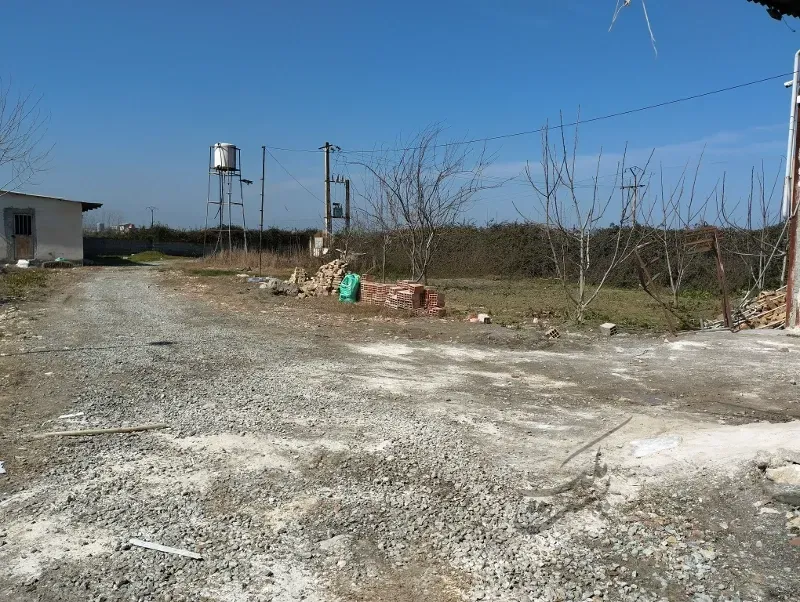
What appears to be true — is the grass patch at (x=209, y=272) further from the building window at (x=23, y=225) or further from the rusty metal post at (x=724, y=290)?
the rusty metal post at (x=724, y=290)

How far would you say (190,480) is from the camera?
4.48m

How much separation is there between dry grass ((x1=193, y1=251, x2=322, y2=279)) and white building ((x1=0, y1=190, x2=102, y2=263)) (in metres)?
5.54

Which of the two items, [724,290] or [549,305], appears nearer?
[724,290]

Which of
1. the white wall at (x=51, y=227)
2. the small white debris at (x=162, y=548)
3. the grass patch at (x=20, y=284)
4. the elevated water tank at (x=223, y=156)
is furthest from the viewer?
the elevated water tank at (x=223, y=156)

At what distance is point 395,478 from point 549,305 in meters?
13.1

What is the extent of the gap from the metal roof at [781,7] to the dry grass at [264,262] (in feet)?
81.4

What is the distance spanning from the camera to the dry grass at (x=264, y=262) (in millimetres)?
27938

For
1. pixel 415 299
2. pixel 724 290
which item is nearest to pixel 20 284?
pixel 415 299

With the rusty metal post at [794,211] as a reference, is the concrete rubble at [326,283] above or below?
below

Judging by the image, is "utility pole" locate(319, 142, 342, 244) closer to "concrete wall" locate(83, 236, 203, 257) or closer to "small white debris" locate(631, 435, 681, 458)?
"concrete wall" locate(83, 236, 203, 257)

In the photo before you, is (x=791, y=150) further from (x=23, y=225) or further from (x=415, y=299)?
(x=23, y=225)

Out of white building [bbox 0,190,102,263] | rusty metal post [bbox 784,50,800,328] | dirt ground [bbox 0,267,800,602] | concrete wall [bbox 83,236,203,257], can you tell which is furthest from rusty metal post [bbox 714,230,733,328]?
concrete wall [bbox 83,236,203,257]

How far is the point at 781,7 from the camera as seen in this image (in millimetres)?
2043

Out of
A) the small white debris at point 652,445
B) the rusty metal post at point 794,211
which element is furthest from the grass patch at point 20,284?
the rusty metal post at point 794,211
